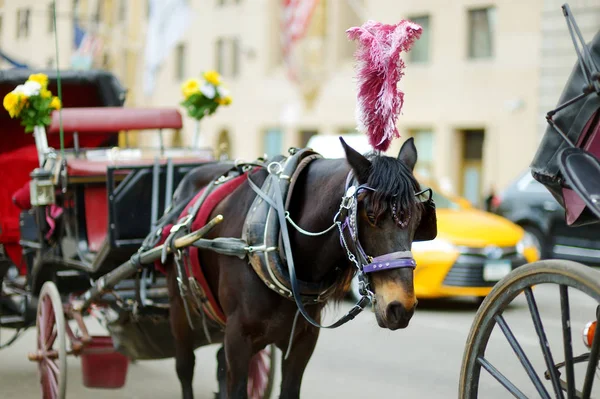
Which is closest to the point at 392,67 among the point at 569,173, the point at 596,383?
the point at 569,173

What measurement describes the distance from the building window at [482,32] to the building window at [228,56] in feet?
33.4

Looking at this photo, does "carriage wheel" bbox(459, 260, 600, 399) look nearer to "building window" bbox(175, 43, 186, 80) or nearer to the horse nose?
the horse nose

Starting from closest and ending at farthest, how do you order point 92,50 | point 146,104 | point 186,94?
point 186,94
point 92,50
point 146,104

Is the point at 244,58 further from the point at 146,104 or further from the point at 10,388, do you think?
the point at 10,388

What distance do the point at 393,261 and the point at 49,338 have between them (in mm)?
3222

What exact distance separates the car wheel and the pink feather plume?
11.0 metres

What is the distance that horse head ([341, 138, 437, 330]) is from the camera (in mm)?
3885

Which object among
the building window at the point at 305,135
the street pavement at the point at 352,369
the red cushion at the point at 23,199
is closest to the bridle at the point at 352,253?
the street pavement at the point at 352,369

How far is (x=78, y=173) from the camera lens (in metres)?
6.93

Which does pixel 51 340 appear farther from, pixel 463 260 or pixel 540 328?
pixel 463 260

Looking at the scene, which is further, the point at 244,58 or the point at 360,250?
the point at 244,58

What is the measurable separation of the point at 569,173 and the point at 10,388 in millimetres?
5125

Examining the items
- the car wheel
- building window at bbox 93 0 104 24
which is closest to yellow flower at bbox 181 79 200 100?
the car wheel

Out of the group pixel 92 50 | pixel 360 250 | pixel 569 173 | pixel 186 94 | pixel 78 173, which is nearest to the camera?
pixel 569 173
